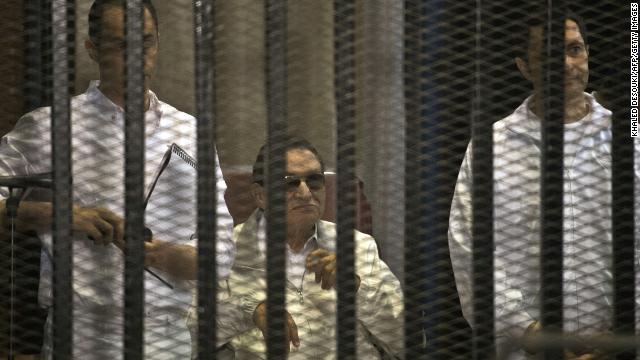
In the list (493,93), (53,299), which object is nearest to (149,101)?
(53,299)

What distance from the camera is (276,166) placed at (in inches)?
66.4

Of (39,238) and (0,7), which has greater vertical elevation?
(0,7)

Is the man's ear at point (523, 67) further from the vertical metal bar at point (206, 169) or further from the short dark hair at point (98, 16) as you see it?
the short dark hair at point (98, 16)

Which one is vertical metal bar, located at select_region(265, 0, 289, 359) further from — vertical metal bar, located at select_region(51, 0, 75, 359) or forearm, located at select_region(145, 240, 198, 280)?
vertical metal bar, located at select_region(51, 0, 75, 359)

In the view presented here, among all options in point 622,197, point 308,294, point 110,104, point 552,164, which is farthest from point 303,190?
point 622,197

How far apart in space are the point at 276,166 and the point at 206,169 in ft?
0.40

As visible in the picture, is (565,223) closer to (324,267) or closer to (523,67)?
(523,67)

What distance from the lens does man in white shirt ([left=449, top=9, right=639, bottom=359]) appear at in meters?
1.83

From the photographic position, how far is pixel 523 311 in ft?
6.15

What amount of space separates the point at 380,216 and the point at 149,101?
54 centimetres

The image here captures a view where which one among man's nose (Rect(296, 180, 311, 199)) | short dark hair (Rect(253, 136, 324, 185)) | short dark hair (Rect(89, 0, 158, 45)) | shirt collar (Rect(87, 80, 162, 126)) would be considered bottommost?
man's nose (Rect(296, 180, 311, 199))

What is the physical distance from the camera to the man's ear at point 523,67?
70.9 inches

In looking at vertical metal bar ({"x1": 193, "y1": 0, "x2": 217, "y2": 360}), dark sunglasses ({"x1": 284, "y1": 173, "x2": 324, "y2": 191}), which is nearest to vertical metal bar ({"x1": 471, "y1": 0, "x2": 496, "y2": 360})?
dark sunglasses ({"x1": 284, "y1": 173, "x2": 324, "y2": 191})

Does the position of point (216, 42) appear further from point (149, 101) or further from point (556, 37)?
point (556, 37)
